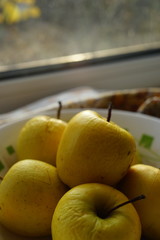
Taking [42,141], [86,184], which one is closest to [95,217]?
[86,184]

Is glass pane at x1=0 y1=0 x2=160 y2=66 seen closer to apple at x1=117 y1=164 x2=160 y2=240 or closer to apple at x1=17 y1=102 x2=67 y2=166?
apple at x1=17 y1=102 x2=67 y2=166

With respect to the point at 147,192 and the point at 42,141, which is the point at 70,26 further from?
the point at 147,192

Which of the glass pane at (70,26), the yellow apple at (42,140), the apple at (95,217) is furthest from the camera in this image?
the glass pane at (70,26)

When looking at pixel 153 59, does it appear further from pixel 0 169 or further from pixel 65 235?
pixel 65 235

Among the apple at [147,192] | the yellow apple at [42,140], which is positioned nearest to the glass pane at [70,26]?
the yellow apple at [42,140]

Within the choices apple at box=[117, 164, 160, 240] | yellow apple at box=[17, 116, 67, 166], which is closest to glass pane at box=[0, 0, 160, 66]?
yellow apple at box=[17, 116, 67, 166]

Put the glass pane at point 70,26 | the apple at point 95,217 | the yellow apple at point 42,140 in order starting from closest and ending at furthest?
the apple at point 95,217 → the yellow apple at point 42,140 → the glass pane at point 70,26

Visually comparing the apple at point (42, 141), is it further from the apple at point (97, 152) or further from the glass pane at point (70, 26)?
the glass pane at point (70, 26)
